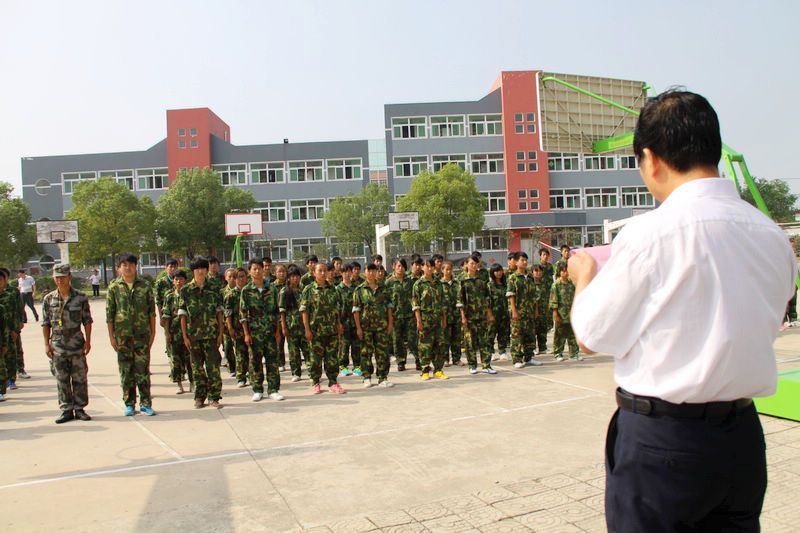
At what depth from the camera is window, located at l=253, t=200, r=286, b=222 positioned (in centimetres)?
4341

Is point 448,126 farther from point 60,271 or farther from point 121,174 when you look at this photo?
point 60,271

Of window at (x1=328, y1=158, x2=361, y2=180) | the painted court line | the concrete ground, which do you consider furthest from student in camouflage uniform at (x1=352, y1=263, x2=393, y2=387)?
window at (x1=328, y1=158, x2=361, y2=180)

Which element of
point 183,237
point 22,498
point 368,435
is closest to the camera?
point 22,498

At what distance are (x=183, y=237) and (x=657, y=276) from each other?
127 feet

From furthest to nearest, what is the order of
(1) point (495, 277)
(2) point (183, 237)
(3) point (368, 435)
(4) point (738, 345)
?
(2) point (183, 237)
(1) point (495, 277)
(3) point (368, 435)
(4) point (738, 345)

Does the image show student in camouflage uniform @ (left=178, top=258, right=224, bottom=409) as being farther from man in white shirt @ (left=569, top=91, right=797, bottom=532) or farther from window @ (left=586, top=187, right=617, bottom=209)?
window @ (left=586, top=187, right=617, bottom=209)

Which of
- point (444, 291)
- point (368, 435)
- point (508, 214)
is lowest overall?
point (368, 435)

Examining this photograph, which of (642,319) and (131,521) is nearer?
(642,319)

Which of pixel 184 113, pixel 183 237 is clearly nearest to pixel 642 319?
pixel 183 237

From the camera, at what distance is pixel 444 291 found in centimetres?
812

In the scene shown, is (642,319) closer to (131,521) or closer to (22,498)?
(131,521)

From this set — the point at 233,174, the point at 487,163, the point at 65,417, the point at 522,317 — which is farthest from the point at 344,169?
the point at 65,417

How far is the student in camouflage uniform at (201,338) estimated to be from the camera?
21.2ft

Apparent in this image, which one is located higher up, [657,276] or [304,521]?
[657,276]
